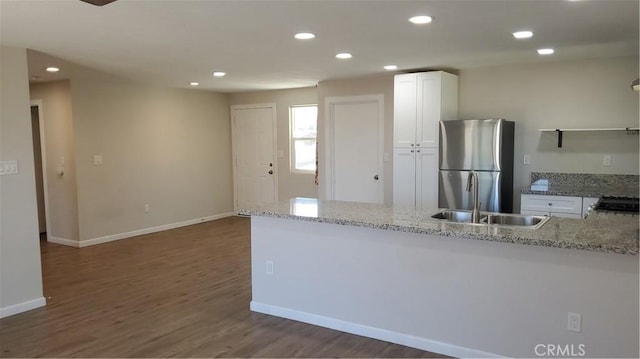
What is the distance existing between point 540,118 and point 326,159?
2841 mm

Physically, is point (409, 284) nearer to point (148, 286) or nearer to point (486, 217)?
point (486, 217)

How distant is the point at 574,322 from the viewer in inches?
103

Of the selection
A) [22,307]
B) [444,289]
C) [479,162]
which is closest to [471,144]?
[479,162]

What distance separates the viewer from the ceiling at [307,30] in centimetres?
287

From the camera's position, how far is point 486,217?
339 cm

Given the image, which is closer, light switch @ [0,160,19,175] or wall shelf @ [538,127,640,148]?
light switch @ [0,160,19,175]

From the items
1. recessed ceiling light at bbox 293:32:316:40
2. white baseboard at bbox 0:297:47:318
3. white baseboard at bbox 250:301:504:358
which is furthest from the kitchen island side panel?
white baseboard at bbox 0:297:47:318

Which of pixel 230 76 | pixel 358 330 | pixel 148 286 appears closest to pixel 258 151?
pixel 230 76

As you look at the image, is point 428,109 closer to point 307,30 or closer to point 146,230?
point 307,30

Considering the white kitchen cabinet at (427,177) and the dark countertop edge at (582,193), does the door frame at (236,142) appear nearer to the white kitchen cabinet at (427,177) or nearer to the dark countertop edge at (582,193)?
the white kitchen cabinet at (427,177)

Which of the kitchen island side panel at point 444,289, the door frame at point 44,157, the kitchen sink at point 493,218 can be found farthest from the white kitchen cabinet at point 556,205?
the door frame at point 44,157

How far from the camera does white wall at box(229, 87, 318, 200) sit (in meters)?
7.50

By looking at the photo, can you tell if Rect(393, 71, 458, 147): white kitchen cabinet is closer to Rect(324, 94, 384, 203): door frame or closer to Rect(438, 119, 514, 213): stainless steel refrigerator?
Rect(438, 119, 514, 213): stainless steel refrigerator

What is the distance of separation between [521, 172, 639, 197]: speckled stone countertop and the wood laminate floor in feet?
8.40
